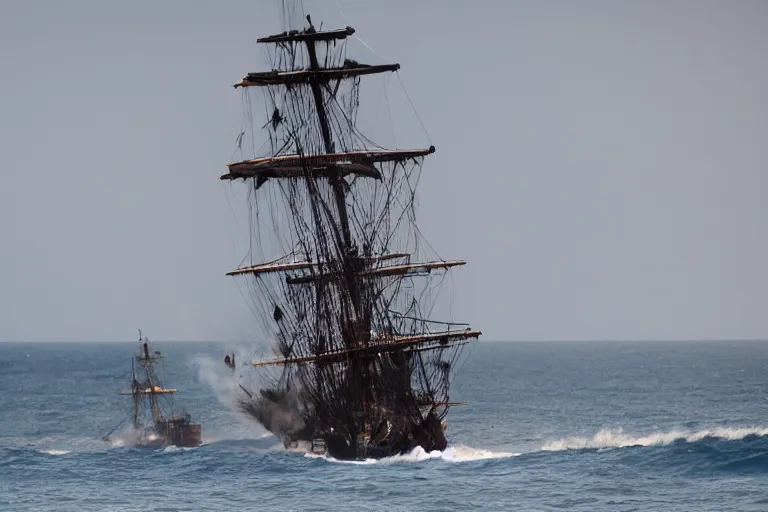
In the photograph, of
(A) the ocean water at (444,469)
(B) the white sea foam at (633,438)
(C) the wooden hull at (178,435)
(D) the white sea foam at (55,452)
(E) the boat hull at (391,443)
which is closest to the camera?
(A) the ocean water at (444,469)

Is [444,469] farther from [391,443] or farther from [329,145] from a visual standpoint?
[329,145]

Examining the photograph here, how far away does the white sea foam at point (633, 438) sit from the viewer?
78.7 meters

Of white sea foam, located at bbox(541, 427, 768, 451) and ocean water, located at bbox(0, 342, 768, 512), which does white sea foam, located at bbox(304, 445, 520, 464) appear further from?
white sea foam, located at bbox(541, 427, 768, 451)

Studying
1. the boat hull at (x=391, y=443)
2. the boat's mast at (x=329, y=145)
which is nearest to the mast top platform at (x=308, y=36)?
the boat's mast at (x=329, y=145)

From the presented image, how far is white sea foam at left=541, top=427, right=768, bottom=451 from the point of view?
78688 millimetres

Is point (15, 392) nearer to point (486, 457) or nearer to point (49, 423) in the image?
point (49, 423)

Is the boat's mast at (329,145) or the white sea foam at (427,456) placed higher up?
the boat's mast at (329,145)

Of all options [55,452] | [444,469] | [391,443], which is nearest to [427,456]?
[391,443]

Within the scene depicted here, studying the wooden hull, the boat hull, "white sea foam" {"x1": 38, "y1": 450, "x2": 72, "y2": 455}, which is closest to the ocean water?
"white sea foam" {"x1": 38, "y1": 450, "x2": 72, "y2": 455}

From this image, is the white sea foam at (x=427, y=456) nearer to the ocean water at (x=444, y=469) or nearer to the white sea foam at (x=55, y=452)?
the ocean water at (x=444, y=469)

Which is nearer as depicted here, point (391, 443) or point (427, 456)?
point (427, 456)

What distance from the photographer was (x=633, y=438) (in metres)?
92.4

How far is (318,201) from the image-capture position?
85250 millimetres

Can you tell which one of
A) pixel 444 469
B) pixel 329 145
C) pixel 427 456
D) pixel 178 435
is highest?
pixel 329 145
